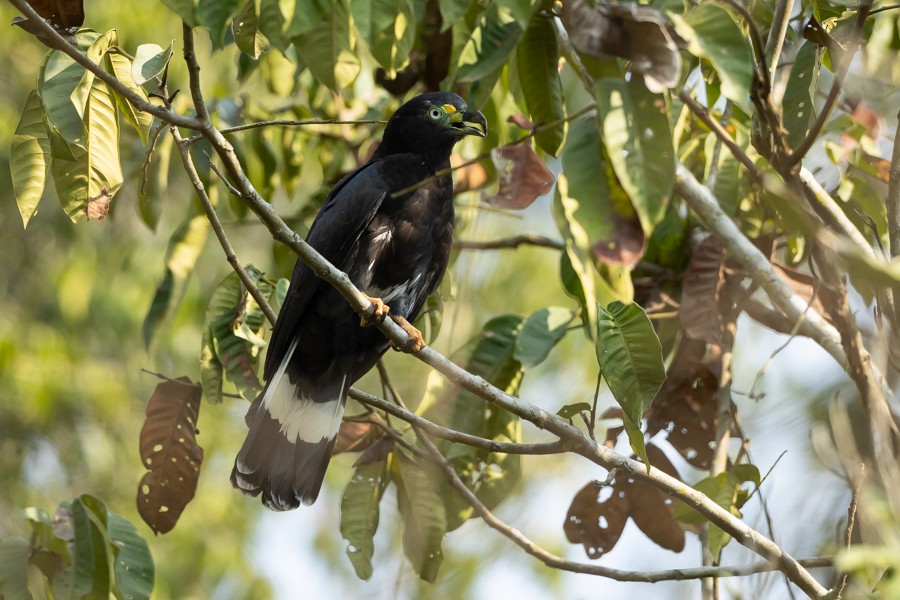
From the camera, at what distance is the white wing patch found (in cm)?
400

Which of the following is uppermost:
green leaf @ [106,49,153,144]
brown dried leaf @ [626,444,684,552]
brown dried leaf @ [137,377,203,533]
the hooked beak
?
the hooked beak

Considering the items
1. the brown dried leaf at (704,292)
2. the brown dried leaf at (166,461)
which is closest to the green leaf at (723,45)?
the brown dried leaf at (704,292)

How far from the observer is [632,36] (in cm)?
200

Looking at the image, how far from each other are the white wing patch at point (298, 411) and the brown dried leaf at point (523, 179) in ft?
3.72

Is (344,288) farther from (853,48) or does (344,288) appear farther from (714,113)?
(714,113)

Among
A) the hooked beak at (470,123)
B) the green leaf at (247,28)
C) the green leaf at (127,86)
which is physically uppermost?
the hooked beak at (470,123)

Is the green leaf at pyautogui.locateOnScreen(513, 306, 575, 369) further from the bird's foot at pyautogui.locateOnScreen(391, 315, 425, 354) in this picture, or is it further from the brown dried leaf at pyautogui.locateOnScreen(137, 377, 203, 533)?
the brown dried leaf at pyautogui.locateOnScreen(137, 377, 203, 533)

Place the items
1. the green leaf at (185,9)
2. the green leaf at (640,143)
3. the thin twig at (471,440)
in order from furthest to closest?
the thin twig at (471,440), the green leaf at (185,9), the green leaf at (640,143)

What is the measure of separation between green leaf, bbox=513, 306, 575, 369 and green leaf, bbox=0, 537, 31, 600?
1746 millimetres

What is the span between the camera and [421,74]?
470cm

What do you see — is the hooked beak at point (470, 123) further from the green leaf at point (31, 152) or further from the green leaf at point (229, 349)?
the green leaf at point (31, 152)

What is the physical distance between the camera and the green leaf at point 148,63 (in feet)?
8.23

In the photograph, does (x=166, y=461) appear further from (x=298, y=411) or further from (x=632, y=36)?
(x=632, y=36)

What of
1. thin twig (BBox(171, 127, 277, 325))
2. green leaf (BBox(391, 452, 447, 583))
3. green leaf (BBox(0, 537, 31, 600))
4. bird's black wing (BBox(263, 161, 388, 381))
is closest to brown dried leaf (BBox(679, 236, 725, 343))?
green leaf (BBox(391, 452, 447, 583))
